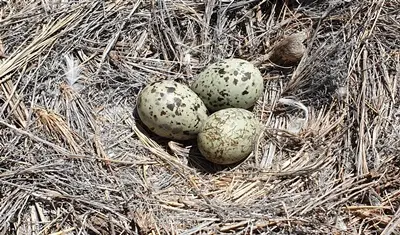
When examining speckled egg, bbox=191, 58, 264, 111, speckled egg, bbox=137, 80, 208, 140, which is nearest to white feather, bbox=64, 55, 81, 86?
speckled egg, bbox=137, 80, 208, 140

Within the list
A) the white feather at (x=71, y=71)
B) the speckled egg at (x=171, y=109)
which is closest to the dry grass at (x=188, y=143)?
the white feather at (x=71, y=71)

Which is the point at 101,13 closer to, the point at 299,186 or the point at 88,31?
the point at 88,31

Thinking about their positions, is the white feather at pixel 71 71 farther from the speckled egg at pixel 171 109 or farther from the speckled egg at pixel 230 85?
the speckled egg at pixel 230 85

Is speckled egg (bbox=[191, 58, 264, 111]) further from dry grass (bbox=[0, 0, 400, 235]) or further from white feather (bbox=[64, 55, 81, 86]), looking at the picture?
white feather (bbox=[64, 55, 81, 86])

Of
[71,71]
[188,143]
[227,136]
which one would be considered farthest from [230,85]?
[71,71]

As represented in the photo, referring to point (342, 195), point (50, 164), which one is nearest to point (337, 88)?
point (342, 195)

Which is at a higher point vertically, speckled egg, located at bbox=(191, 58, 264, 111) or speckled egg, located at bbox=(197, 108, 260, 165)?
speckled egg, located at bbox=(191, 58, 264, 111)
